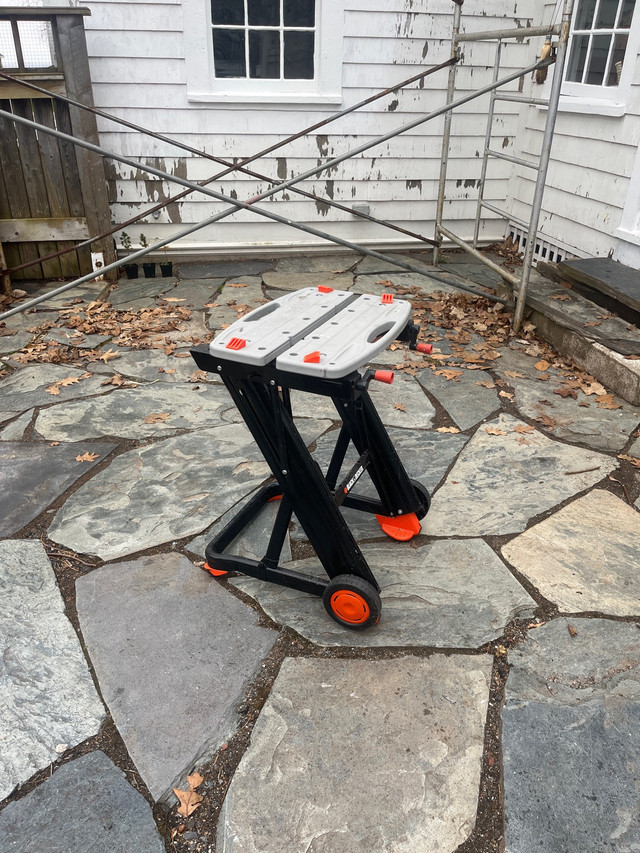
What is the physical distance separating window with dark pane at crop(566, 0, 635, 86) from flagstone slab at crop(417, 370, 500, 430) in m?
2.83

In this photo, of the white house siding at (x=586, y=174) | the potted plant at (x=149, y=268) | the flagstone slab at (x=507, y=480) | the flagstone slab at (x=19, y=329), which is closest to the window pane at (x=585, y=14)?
the white house siding at (x=586, y=174)

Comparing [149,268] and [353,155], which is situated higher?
[353,155]

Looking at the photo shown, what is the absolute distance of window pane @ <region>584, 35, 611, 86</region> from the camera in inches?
191

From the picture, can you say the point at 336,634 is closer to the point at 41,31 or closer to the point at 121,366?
the point at 121,366

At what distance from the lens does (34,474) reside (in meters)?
2.93

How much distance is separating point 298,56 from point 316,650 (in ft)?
17.5

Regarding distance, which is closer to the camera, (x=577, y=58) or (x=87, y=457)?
(x=87, y=457)

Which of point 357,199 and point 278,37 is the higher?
point 278,37

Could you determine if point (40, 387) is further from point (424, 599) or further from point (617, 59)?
point (617, 59)

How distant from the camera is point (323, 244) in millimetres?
6223

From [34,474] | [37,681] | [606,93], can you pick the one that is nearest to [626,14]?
[606,93]

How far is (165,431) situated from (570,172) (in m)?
4.23

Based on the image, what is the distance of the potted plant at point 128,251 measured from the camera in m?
5.75

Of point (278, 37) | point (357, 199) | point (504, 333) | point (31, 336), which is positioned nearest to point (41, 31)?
point (278, 37)
